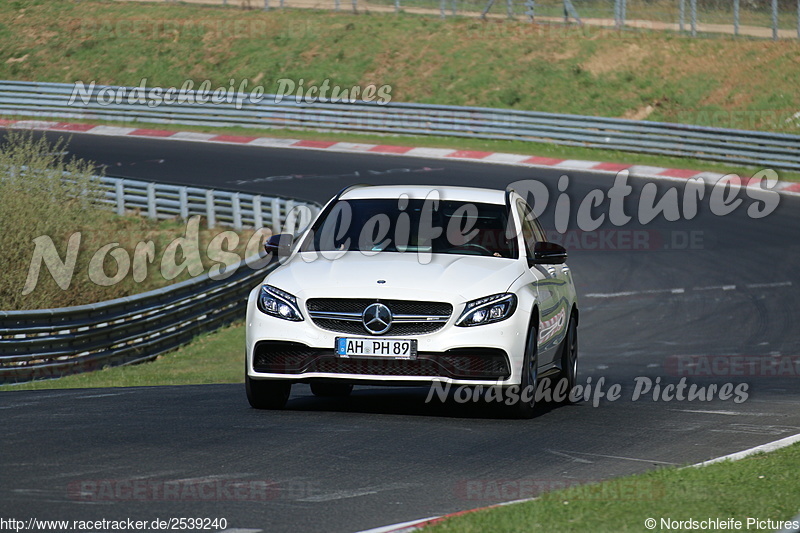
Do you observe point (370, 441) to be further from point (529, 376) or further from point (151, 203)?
point (151, 203)

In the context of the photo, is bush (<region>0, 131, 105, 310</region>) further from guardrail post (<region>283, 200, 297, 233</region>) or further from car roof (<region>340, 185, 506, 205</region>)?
car roof (<region>340, 185, 506, 205</region>)

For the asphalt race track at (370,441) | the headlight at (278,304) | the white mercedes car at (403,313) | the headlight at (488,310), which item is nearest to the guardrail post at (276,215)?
the asphalt race track at (370,441)

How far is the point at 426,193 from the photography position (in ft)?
35.6

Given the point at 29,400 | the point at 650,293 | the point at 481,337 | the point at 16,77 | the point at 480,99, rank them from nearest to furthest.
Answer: the point at 481,337 < the point at 29,400 < the point at 650,293 < the point at 480,99 < the point at 16,77

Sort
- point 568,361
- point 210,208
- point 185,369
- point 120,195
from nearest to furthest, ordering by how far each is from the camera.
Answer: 1. point 568,361
2. point 185,369
3. point 210,208
4. point 120,195

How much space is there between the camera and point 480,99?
43500 mm

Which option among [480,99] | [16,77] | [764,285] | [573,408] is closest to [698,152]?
[480,99]

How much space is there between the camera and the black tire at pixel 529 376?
31.2 ft

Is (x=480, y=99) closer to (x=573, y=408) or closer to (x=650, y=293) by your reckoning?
(x=650, y=293)

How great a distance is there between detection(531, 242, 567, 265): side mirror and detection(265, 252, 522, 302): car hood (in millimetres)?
276

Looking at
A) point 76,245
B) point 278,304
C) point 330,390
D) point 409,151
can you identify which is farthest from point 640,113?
point 278,304

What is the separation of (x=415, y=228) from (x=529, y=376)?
1586 millimetres

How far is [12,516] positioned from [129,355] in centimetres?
1201

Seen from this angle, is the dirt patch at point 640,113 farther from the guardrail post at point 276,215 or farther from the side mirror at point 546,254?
the side mirror at point 546,254
